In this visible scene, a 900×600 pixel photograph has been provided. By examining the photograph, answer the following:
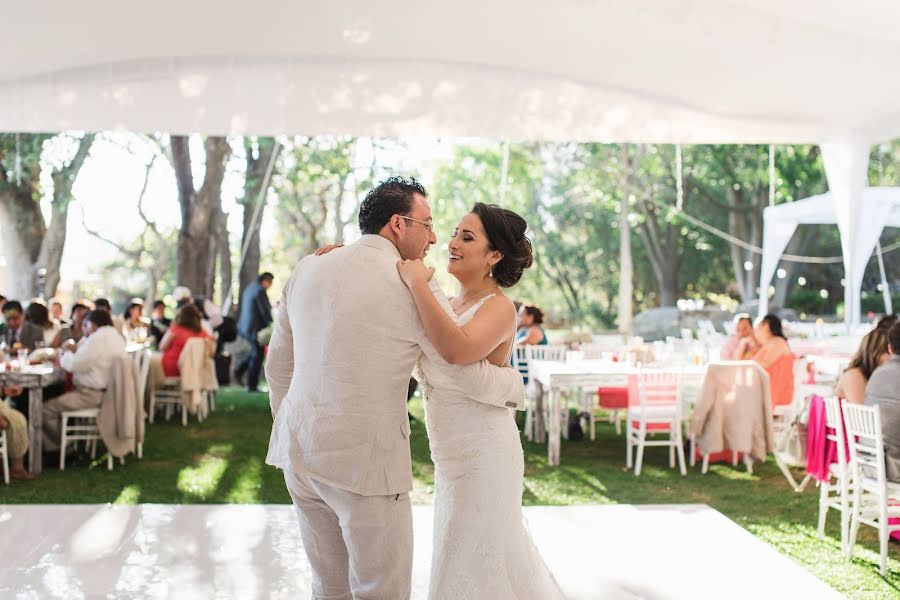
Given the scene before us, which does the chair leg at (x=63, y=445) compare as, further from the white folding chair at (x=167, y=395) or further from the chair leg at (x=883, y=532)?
the chair leg at (x=883, y=532)

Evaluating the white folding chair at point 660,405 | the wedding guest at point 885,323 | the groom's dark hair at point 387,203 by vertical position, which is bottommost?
the white folding chair at point 660,405

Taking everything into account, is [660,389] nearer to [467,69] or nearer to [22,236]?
[467,69]

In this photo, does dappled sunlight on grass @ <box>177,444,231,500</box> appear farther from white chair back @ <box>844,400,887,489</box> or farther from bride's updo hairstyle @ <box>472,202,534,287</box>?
bride's updo hairstyle @ <box>472,202,534,287</box>

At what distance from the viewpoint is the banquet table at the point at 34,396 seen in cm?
701

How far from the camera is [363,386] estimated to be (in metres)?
2.50

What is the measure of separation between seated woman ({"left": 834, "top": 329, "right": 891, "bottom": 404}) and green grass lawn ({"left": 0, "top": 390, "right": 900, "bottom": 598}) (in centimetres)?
83

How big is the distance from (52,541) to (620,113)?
5.95 meters

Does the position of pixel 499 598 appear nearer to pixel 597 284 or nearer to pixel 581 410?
pixel 581 410

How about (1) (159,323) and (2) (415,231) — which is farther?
(1) (159,323)

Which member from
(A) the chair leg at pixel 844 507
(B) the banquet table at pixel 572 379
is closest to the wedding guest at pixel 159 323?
(B) the banquet table at pixel 572 379

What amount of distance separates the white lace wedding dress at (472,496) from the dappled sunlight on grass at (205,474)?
12.7ft

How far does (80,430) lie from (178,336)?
6.78 ft

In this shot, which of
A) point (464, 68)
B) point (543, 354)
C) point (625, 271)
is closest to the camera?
point (464, 68)

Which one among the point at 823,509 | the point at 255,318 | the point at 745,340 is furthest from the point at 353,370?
the point at 255,318
